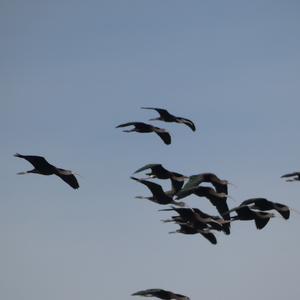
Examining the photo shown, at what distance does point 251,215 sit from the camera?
87.6ft

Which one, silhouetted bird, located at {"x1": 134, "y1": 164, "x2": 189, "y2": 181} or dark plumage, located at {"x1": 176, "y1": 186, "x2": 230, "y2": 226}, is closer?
dark plumage, located at {"x1": 176, "y1": 186, "x2": 230, "y2": 226}

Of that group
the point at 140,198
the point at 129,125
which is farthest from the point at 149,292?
the point at 129,125

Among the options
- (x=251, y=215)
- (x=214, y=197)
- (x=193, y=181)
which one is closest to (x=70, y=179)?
(x=193, y=181)

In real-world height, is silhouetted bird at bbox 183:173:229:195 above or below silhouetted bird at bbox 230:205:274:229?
above

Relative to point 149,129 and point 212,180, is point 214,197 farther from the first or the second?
point 149,129

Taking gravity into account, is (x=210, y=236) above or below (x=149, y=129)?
below

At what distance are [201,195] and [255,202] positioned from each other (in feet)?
6.85

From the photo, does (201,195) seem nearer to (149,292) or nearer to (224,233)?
(224,233)

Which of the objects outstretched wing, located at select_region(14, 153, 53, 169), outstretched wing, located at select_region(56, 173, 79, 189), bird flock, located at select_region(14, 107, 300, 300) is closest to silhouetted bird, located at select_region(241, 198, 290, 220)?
bird flock, located at select_region(14, 107, 300, 300)

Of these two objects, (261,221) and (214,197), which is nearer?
→ (261,221)

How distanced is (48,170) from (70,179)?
89 cm

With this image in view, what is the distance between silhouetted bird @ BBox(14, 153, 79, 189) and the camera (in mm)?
26969

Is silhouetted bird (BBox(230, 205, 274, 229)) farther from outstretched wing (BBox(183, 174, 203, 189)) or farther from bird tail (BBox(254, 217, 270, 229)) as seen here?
outstretched wing (BBox(183, 174, 203, 189))

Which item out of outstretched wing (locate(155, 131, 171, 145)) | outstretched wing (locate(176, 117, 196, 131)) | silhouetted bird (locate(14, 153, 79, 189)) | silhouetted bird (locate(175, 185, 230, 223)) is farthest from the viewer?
outstretched wing (locate(176, 117, 196, 131))
